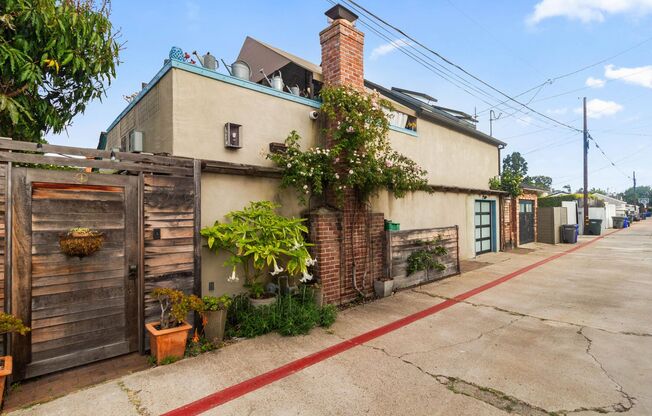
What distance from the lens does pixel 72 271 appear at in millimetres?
3707

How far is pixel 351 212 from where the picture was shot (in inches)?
254

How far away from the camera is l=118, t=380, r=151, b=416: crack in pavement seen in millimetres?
2879

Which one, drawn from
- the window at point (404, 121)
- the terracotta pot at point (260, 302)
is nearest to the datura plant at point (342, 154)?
the terracotta pot at point (260, 302)

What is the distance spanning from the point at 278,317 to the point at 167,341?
5.15 ft

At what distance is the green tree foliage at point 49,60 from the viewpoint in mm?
3666

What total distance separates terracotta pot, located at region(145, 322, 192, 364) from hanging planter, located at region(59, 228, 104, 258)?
46.6 inches

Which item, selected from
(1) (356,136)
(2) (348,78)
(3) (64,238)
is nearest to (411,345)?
(1) (356,136)

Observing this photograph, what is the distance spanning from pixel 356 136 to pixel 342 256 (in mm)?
2397

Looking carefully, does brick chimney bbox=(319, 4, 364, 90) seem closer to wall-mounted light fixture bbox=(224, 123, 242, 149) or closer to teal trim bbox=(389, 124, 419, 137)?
teal trim bbox=(389, 124, 419, 137)

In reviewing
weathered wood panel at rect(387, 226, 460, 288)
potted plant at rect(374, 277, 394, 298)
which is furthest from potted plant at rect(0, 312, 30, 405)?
weathered wood panel at rect(387, 226, 460, 288)

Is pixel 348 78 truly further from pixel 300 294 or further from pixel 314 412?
pixel 314 412

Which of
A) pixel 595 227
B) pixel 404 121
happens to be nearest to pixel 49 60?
pixel 404 121

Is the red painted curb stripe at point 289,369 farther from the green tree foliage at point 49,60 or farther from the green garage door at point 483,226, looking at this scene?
the green garage door at point 483,226

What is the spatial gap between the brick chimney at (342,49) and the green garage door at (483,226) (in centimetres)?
777
